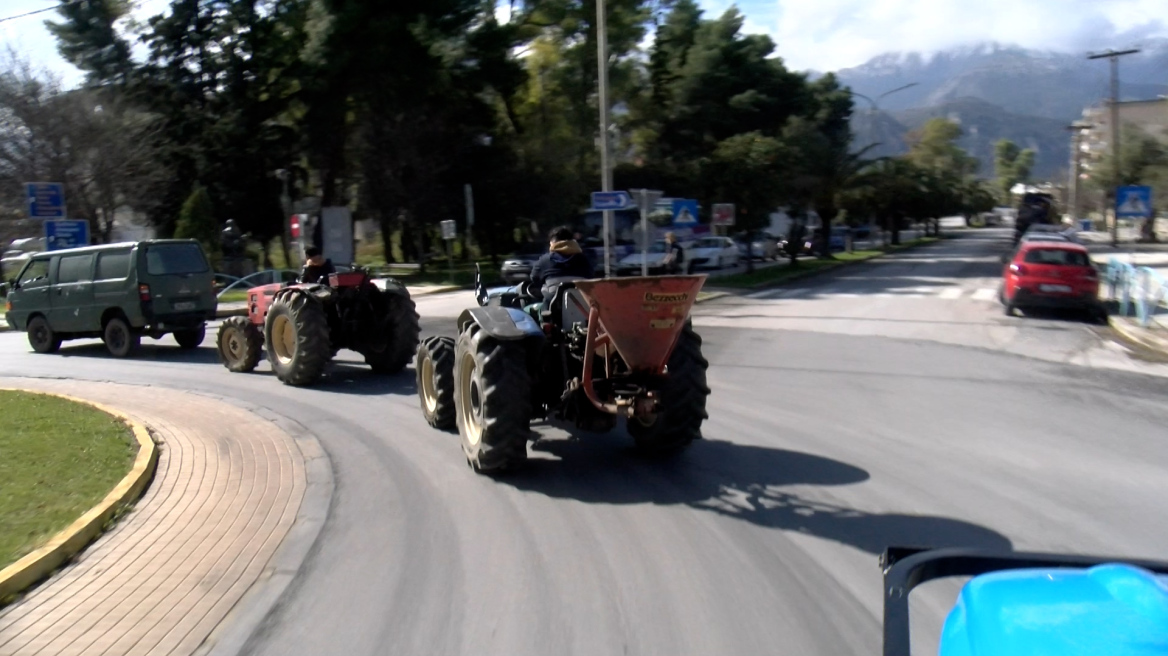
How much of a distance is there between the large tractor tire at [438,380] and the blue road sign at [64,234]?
18.8 meters

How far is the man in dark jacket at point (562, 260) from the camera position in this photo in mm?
8836

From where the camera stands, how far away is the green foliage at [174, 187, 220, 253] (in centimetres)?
3616

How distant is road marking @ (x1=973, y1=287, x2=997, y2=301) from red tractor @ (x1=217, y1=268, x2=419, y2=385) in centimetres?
1805

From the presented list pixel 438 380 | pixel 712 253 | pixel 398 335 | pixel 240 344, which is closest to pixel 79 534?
pixel 438 380

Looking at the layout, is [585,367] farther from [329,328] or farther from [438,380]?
[329,328]

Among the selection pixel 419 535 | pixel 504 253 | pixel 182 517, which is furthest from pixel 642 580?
pixel 504 253

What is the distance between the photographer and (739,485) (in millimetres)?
7828

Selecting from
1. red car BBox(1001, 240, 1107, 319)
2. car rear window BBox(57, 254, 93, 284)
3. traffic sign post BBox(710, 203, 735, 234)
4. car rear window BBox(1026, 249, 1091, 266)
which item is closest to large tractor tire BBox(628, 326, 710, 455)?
car rear window BBox(57, 254, 93, 284)

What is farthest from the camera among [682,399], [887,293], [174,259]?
[887,293]

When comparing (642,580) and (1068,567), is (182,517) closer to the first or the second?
(642,580)

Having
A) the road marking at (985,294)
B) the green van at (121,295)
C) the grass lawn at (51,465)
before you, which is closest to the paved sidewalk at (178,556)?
the grass lawn at (51,465)

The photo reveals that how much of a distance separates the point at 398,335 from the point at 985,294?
65.2 ft

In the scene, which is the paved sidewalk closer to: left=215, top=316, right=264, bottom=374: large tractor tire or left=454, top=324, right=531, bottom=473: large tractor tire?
left=454, top=324, right=531, bottom=473: large tractor tire

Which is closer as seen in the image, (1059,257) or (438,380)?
(438,380)
